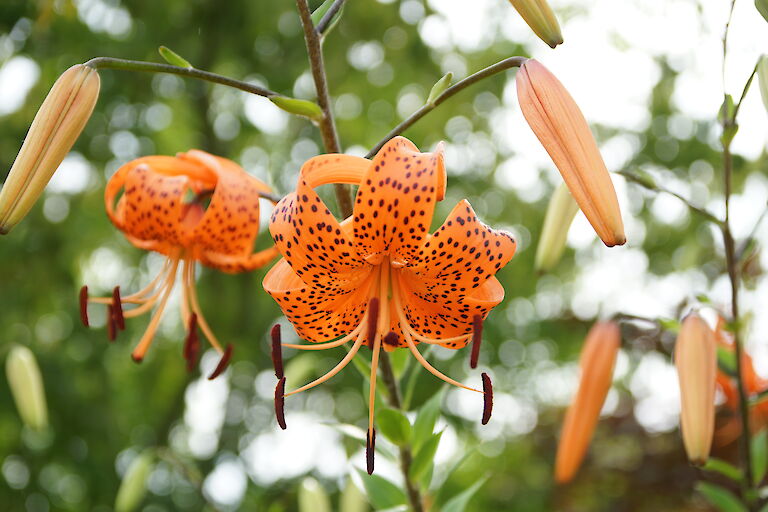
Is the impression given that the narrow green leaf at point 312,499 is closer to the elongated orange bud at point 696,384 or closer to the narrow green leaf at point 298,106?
the elongated orange bud at point 696,384

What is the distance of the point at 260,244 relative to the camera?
3.38 m

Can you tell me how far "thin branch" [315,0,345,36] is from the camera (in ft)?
3.34

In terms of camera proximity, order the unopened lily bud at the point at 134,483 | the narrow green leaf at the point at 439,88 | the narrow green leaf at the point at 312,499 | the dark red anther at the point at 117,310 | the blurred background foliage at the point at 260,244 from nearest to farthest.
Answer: the narrow green leaf at the point at 439,88 → the dark red anther at the point at 117,310 → the narrow green leaf at the point at 312,499 → the unopened lily bud at the point at 134,483 → the blurred background foliage at the point at 260,244

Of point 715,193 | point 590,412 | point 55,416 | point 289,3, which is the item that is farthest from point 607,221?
point 55,416

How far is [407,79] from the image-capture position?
3.53 metres

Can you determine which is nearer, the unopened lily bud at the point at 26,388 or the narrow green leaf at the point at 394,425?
the narrow green leaf at the point at 394,425

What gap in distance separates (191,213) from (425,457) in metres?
0.57

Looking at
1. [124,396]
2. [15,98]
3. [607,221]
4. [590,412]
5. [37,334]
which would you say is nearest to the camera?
[607,221]

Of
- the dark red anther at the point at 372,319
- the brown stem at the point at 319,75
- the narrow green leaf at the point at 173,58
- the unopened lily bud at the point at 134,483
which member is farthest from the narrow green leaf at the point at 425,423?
the unopened lily bud at the point at 134,483

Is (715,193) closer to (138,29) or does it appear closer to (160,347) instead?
(138,29)

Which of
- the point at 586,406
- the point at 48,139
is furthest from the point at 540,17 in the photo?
the point at 586,406

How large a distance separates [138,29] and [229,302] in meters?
1.17

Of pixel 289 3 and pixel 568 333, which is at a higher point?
pixel 289 3

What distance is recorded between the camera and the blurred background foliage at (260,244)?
3.33 meters
